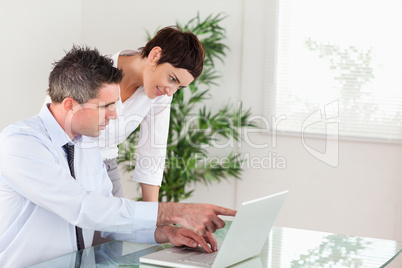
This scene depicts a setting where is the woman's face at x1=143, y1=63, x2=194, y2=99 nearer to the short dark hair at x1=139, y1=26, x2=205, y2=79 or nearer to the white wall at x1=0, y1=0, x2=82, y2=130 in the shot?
the short dark hair at x1=139, y1=26, x2=205, y2=79

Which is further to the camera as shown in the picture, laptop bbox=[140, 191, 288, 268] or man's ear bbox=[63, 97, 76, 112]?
man's ear bbox=[63, 97, 76, 112]

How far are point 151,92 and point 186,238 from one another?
2.92 ft

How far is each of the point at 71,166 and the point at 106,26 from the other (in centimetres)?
330

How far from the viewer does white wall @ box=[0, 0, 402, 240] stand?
4301 mm

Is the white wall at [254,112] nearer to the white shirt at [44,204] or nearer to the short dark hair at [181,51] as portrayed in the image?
the short dark hair at [181,51]

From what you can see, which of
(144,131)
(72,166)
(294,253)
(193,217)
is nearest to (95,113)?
(72,166)

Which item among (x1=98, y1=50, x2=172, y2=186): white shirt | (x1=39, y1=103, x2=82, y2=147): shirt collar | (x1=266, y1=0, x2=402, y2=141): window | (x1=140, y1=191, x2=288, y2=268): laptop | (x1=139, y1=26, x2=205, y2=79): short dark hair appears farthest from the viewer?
(x1=266, y1=0, x2=402, y2=141): window

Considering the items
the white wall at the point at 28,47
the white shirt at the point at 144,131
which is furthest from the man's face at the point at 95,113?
the white wall at the point at 28,47

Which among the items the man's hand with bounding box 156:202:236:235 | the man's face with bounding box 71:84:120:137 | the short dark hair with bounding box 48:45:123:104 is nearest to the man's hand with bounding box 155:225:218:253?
the man's hand with bounding box 156:202:236:235

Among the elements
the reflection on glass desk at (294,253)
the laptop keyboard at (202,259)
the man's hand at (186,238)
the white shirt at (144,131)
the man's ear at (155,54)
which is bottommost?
the reflection on glass desk at (294,253)

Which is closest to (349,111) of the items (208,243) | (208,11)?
(208,11)

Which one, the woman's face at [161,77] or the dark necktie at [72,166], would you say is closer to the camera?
the dark necktie at [72,166]

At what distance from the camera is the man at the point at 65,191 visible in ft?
5.83

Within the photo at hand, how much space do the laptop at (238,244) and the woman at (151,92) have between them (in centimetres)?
89
